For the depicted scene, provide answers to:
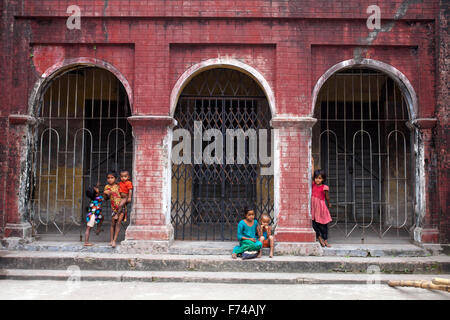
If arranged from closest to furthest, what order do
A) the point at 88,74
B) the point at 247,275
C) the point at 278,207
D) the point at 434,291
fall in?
1. the point at 434,291
2. the point at 247,275
3. the point at 278,207
4. the point at 88,74

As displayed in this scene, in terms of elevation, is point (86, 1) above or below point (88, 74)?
above

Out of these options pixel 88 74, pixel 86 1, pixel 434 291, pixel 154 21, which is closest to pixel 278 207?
pixel 434 291

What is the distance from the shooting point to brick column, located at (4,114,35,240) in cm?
702

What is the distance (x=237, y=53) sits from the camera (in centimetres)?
722

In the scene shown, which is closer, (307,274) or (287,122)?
(307,274)

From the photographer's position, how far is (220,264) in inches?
253

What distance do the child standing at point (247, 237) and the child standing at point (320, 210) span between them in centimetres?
121

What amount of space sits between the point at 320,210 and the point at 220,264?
6.82 ft

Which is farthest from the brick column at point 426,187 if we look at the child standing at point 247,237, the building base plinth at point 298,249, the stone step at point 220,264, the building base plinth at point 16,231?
the building base plinth at point 16,231

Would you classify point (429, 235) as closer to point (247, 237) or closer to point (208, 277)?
point (247, 237)

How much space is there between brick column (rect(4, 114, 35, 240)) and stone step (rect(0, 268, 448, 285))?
975 mm

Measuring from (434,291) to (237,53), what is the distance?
196 inches

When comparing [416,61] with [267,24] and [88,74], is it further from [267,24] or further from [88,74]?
[88,74]

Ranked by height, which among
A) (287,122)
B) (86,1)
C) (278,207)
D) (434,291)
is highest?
(86,1)
